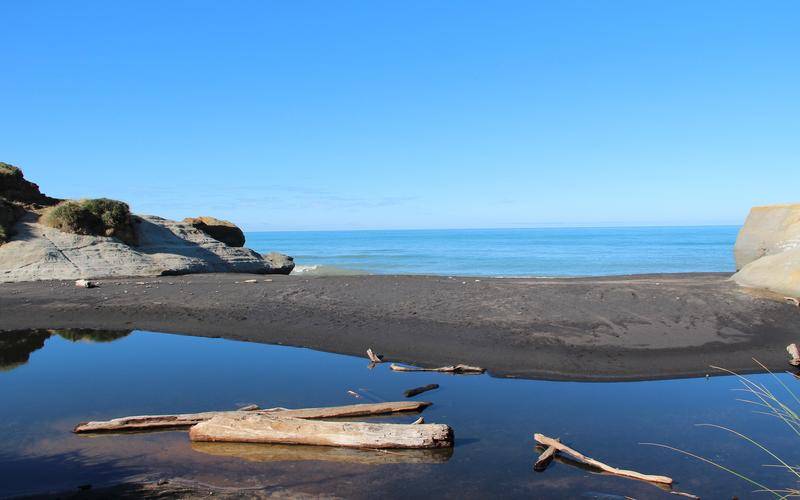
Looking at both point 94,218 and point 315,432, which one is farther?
point 94,218

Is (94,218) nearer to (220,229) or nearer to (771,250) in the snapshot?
(220,229)

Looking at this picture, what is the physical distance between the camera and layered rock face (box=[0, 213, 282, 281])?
1995 centimetres

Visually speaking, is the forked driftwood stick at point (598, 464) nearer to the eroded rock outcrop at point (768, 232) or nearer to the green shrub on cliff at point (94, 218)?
the eroded rock outcrop at point (768, 232)

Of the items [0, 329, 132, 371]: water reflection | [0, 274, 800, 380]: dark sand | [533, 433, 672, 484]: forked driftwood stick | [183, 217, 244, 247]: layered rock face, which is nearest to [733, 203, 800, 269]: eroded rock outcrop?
[0, 274, 800, 380]: dark sand

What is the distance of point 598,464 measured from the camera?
19.9ft

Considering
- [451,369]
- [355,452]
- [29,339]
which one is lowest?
[355,452]

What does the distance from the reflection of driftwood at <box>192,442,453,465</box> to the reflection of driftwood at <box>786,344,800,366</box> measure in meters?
7.69

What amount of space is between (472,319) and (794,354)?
608 centimetres

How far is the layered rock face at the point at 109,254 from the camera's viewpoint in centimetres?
1995

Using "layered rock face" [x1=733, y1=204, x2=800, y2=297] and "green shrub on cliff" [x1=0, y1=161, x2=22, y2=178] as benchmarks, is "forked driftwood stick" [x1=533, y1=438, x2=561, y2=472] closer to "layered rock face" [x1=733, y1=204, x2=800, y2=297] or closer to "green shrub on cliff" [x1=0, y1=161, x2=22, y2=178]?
"layered rock face" [x1=733, y1=204, x2=800, y2=297]

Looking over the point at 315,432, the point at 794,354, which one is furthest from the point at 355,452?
the point at 794,354

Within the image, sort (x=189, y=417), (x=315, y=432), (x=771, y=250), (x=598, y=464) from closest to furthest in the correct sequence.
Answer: (x=598, y=464) < (x=315, y=432) < (x=189, y=417) < (x=771, y=250)

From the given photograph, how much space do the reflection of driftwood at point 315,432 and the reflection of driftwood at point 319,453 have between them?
0.20 ft

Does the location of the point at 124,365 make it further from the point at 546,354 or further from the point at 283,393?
the point at 546,354
